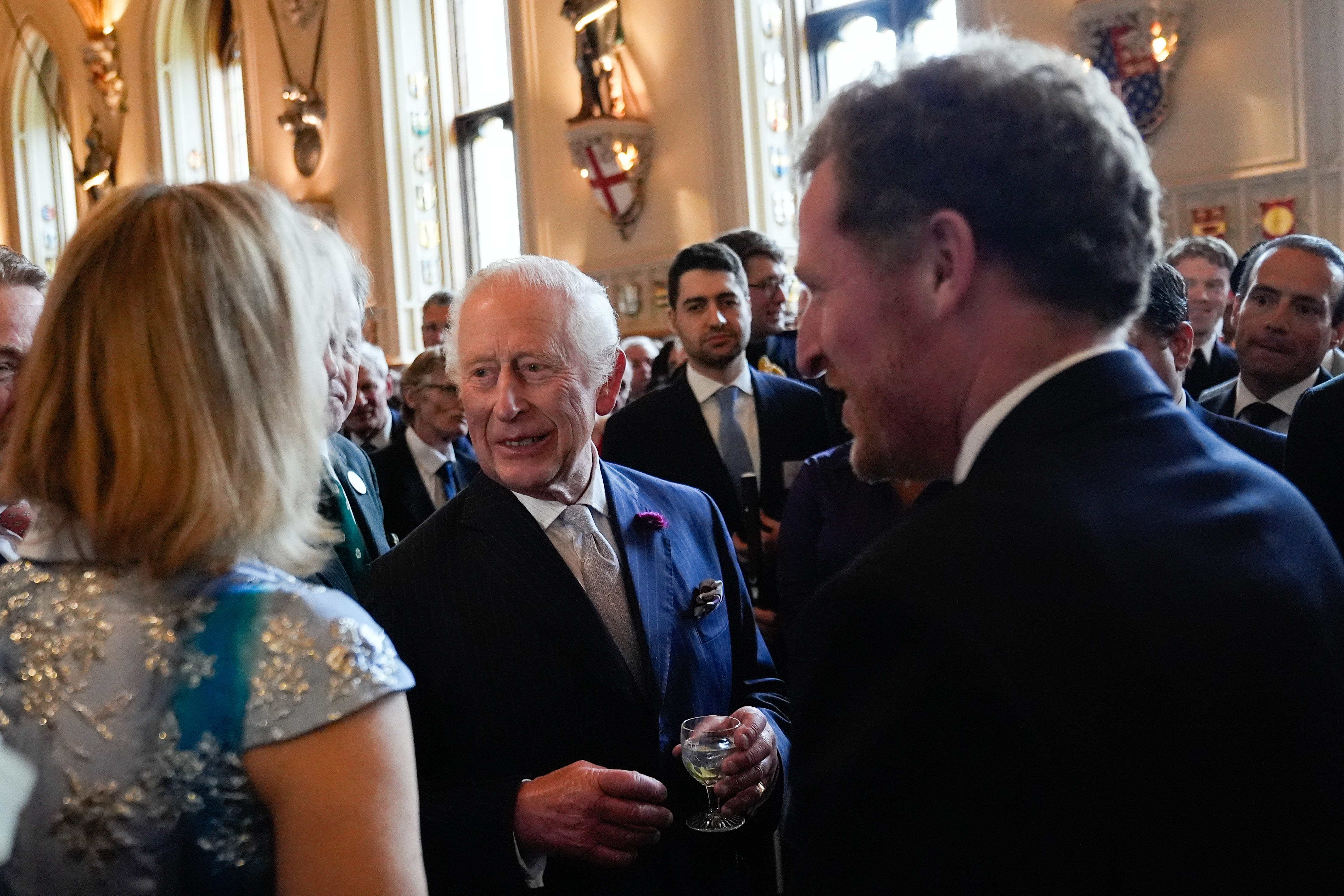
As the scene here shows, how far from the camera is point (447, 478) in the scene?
4820mm

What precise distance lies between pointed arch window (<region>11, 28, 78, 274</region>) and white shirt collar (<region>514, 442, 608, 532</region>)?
1879 cm

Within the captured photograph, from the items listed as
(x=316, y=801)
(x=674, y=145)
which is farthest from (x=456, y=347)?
(x=674, y=145)

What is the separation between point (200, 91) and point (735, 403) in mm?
14212

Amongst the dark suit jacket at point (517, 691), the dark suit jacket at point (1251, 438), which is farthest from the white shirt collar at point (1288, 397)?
the dark suit jacket at point (517, 691)

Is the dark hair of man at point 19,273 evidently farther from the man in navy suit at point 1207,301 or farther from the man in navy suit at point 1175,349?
the man in navy suit at point 1207,301

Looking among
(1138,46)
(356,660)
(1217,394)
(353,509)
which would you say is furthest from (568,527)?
(1138,46)

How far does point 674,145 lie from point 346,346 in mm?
8343

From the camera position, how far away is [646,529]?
2141 mm

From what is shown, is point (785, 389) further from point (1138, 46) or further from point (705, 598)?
point (1138, 46)

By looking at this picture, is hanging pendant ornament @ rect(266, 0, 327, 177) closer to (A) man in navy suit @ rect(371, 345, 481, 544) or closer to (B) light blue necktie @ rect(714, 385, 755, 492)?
(A) man in navy suit @ rect(371, 345, 481, 544)

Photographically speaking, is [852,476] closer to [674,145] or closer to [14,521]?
[14,521]

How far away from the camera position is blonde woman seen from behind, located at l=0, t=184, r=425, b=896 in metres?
1.04

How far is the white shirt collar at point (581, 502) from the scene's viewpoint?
2.08m

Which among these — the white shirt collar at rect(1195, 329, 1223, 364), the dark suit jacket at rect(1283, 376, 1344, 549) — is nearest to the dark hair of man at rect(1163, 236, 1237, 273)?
the white shirt collar at rect(1195, 329, 1223, 364)
